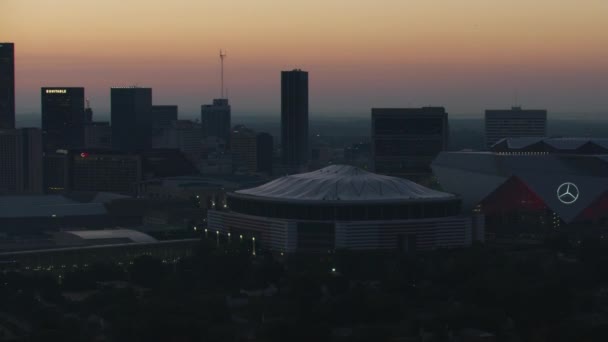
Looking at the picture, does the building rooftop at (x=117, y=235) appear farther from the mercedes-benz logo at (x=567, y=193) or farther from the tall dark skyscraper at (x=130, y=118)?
the tall dark skyscraper at (x=130, y=118)

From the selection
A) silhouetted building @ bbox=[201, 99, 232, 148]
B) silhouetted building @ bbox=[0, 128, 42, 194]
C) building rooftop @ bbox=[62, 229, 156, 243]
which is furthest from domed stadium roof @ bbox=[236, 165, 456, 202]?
silhouetted building @ bbox=[201, 99, 232, 148]

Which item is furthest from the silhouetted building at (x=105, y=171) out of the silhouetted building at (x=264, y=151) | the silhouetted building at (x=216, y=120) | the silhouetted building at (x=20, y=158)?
the silhouetted building at (x=216, y=120)

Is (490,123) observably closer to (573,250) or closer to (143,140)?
(143,140)

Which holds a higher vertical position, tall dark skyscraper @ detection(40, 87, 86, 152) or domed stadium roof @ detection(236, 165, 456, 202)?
tall dark skyscraper @ detection(40, 87, 86, 152)

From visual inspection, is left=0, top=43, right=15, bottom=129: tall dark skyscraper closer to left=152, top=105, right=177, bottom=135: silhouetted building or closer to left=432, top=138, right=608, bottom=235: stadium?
left=152, top=105, right=177, bottom=135: silhouetted building

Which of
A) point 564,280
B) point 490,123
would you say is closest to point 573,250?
point 564,280

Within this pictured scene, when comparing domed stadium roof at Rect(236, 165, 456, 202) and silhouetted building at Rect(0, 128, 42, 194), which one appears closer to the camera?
domed stadium roof at Rect(236, 165, 456, 202)

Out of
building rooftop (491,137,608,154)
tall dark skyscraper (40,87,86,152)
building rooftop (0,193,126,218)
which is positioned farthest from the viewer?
tall dark skyscraper (40,87,86,152)
